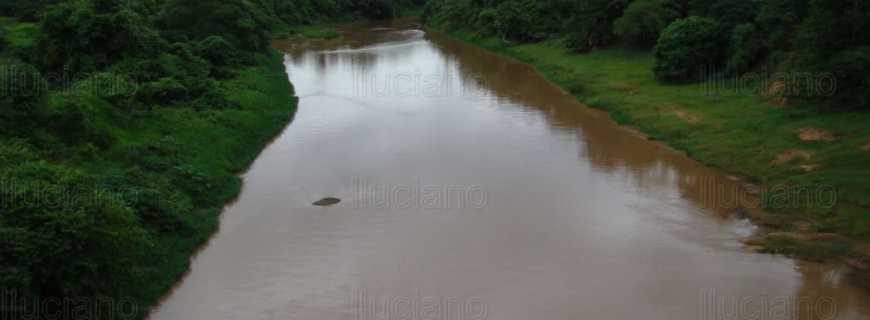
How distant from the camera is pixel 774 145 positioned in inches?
901

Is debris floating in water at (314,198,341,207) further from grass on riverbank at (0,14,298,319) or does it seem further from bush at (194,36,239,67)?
bush at (194,36,239,67)

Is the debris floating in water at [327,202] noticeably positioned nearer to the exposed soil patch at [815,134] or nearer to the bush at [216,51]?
the exposed soil patch at [815,134]

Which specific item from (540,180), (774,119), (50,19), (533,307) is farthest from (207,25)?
(533,307)

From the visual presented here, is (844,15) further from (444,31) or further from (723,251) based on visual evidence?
(444,31)

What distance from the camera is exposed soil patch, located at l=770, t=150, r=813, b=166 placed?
21.5 meters

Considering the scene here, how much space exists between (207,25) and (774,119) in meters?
28.4

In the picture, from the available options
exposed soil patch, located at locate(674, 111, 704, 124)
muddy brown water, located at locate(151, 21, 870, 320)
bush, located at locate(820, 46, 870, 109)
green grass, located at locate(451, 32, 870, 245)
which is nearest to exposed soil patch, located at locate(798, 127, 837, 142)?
green grass, located at locate(451, 32, 870, 245)

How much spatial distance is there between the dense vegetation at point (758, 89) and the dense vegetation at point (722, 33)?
0.05 meters

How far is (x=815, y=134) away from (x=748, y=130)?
2.42 metres

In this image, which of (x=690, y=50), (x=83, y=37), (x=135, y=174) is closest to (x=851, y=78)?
(x=690, y=50)

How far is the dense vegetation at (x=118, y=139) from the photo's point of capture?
12445mm

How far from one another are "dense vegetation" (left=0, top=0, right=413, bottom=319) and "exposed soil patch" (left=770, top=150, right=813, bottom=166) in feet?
50.7

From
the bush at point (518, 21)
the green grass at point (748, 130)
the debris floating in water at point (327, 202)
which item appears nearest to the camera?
the green grass at point (748, 130)

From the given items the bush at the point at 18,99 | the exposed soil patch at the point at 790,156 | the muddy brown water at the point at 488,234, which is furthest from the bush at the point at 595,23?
the bush at the point at 18,99
